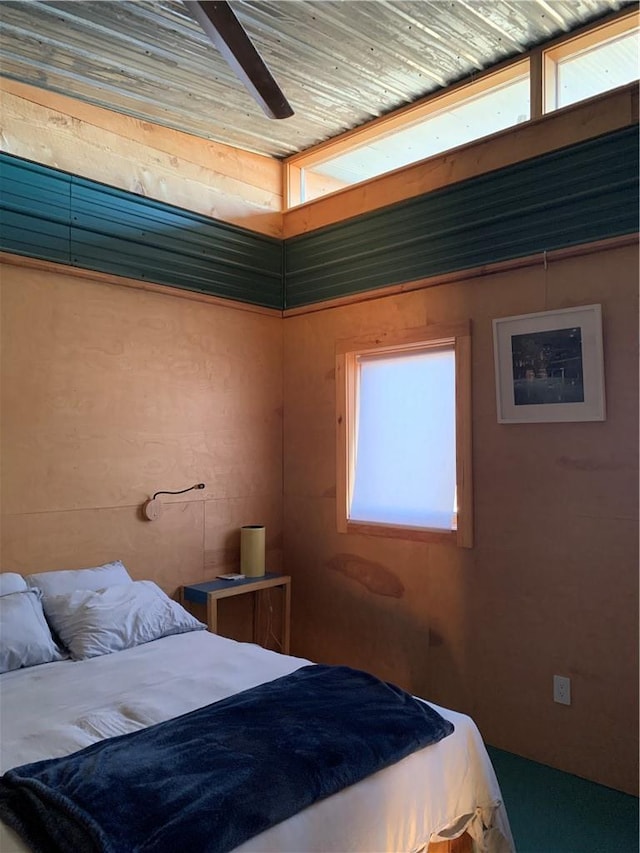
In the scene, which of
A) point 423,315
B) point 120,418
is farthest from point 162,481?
point 423,315

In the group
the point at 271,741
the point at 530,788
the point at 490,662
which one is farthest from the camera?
the point at 490,662

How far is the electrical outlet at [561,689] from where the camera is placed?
2.87m

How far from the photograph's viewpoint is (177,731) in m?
1.88

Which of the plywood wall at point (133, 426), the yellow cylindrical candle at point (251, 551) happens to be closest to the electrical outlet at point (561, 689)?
the yellow cylindrical candle at point (251, 551)

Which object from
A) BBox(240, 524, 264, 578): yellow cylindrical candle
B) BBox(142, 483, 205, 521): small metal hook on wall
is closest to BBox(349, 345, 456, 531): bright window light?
BBox(240, 524, 264, 578): yellow cylindrical candle

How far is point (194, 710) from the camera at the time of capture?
2.08 metres

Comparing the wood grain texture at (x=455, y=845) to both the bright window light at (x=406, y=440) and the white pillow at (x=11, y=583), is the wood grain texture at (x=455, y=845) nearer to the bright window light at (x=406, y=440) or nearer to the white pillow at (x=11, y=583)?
the bright window light at (x=406, y=440)

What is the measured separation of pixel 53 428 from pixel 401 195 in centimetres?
224

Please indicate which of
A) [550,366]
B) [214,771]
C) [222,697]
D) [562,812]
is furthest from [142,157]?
[562,812]

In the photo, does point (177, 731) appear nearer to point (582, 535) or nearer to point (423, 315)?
point (582, 535)

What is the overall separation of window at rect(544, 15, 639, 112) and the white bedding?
109 inches

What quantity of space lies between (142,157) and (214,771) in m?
3.14

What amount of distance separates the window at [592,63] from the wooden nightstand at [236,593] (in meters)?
2.87

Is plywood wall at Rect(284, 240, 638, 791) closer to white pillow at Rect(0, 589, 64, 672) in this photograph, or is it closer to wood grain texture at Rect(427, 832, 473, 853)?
wood grain texture at Rect(427, 832, 473, 853)
